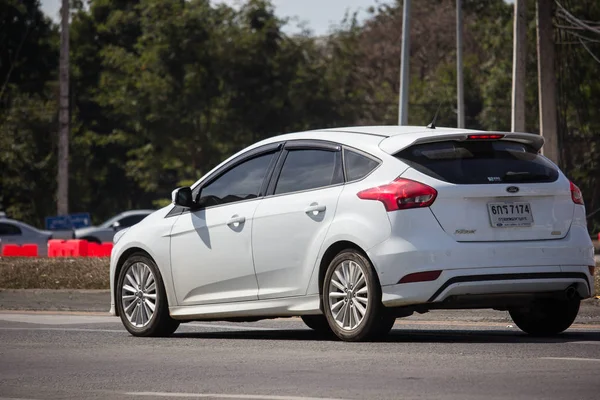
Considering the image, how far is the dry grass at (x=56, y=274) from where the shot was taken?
1795 cm

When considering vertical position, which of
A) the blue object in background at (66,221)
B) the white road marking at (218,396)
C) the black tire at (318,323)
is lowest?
the blue object in background at (66,221)

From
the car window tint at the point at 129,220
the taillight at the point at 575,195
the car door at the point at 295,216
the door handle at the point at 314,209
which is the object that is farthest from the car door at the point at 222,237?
the car window tint at the point at 129,220

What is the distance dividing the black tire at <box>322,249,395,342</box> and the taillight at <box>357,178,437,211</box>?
450mm

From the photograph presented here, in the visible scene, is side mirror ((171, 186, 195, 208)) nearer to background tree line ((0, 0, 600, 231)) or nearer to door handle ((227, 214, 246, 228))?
door handle ((227, 214, 246, 228))

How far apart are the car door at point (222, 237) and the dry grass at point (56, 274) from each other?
6285 mm

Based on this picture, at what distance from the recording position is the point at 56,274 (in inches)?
725

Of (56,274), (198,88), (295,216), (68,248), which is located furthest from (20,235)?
(295,216)

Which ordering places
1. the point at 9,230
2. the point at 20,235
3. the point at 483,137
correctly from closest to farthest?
the point at 483,137
the point at 20,235
the point at 9,230

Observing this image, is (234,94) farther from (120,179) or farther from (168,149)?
(120,179)

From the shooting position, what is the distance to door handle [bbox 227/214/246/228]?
11.2 m

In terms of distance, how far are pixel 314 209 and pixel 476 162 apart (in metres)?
1.27

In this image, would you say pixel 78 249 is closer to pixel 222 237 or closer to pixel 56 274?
pixel 56 274

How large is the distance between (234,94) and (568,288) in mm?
43885

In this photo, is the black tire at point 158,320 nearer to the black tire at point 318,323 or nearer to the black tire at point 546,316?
Result: the black tire at point 318,323
